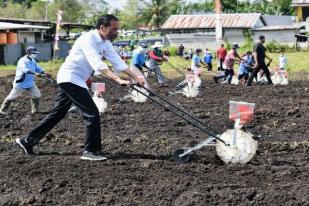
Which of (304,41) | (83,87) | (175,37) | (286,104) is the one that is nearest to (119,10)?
(175,37)

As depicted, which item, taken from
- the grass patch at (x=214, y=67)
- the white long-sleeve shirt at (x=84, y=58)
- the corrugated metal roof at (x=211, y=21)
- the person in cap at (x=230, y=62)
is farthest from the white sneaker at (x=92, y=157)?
the corrugated metal roof at (x=211, y=21)

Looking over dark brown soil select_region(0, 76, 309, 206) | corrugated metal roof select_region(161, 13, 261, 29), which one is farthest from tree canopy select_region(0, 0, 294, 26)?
dark brown soil select_region(0, 76, 309, 206)

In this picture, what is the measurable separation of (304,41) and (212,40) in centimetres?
937

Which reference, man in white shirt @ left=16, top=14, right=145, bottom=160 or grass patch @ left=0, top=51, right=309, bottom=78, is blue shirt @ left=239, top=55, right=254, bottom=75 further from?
man in white shirt @ left=16, top=14, right=145, bottom=160

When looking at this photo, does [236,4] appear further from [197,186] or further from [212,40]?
[197,186]

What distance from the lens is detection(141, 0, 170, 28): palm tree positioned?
318ft

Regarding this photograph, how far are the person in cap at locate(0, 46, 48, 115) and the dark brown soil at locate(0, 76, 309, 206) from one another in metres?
1.56

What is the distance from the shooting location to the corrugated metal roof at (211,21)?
63.3 meters

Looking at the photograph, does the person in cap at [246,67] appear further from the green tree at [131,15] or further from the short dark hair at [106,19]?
the green tree at [131,15]

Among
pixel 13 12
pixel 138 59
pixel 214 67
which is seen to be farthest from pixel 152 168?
pixel 13 12

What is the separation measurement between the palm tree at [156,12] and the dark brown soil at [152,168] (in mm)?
84411

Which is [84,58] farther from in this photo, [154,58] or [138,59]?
[154,58]

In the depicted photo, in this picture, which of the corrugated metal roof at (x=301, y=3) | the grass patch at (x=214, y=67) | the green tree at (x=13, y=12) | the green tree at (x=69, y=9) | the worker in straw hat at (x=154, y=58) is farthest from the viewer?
the green tree at (x=69, y=9)

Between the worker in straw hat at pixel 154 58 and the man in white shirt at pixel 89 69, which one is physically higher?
the man in white shirt at pixel 89 69
